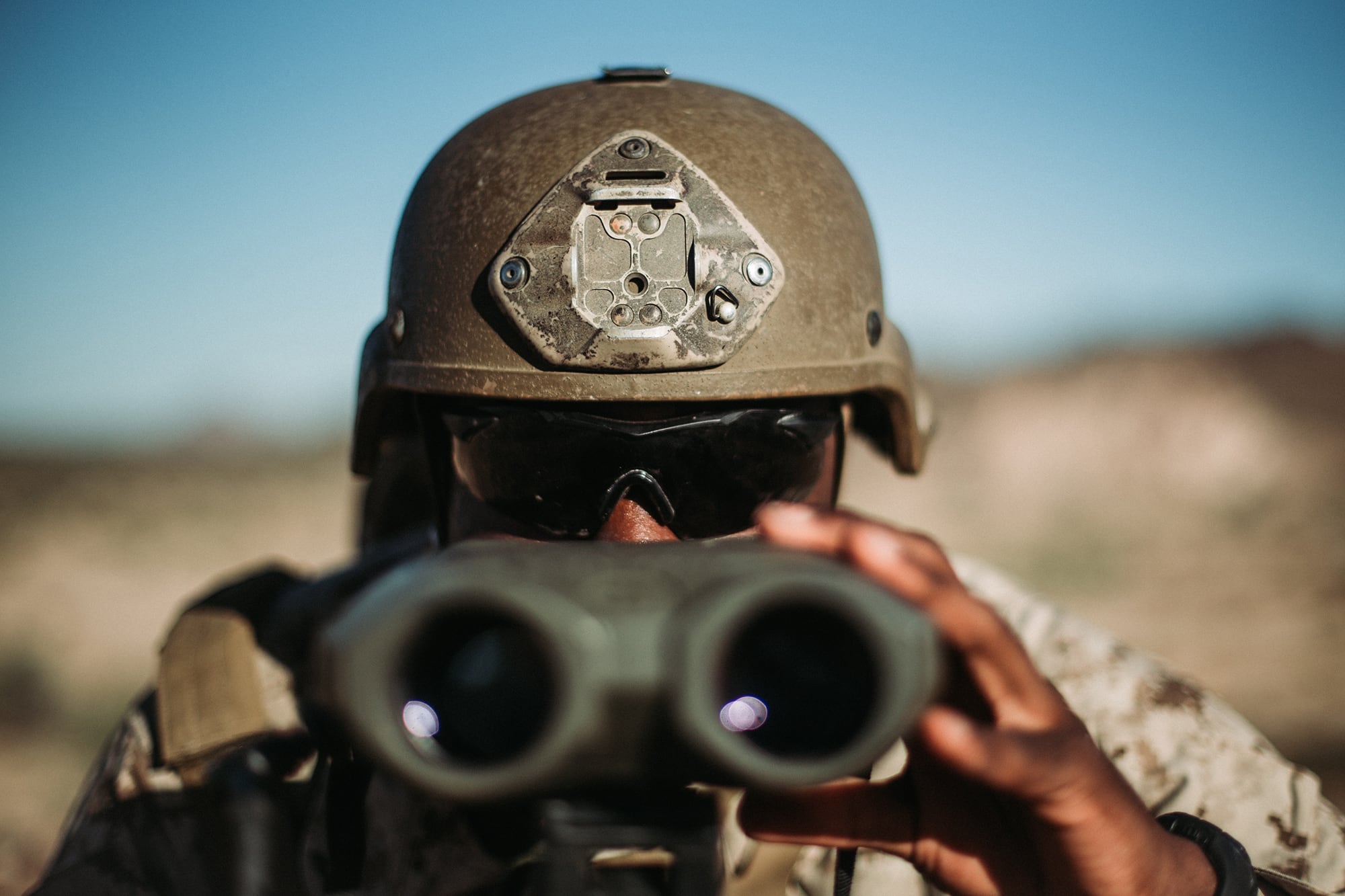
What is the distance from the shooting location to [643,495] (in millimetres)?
1795

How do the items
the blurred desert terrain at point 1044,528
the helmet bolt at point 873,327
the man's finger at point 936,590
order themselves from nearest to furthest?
the man's finger at point 936,590, the helmet bolt at point 873,327, the blurred desert terrain at point 1044,528

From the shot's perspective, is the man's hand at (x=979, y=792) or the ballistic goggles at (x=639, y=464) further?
the ballistic goggles at (x=639, y=464)

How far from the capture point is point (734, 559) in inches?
35.0

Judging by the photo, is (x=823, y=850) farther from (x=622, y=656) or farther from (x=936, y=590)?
(x=622, y=656)

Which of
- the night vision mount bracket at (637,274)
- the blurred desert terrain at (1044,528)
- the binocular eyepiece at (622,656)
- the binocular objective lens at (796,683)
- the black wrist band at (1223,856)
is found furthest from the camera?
the blurred desert terrain at (1044,528)

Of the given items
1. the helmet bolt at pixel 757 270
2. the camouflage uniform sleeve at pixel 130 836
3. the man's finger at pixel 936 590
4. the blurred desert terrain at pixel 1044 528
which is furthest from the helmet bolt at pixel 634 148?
the blurred desert terrain at pixel 1044 528

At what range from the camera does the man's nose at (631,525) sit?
70.6 inches

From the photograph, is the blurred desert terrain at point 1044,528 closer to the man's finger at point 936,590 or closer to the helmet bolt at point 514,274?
the helmet bolt at point 514,274

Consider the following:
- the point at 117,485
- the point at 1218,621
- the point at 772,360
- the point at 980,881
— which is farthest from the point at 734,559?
the point at 117,485

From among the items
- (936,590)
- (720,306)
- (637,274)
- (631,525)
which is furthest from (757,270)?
(936,590)

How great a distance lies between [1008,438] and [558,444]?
18.1 m

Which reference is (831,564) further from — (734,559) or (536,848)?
(536,848)

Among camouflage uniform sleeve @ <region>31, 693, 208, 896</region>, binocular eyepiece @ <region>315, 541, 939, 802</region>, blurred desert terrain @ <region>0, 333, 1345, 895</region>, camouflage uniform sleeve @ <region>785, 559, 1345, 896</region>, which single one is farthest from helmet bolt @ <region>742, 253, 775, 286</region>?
blurred desert terrain @ <region>0, 333, 1345, 895</region>

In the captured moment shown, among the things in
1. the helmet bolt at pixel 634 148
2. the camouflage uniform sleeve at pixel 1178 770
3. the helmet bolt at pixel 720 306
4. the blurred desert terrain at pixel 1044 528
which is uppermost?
the helmet bolt at pixel 634 148
